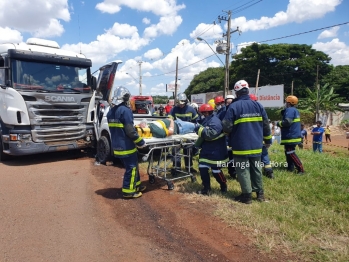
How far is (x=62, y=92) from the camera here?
7.65 meters

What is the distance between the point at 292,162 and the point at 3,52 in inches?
278

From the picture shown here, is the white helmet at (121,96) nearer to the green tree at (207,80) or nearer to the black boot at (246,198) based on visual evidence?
the black boot at (246,198)

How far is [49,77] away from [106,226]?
504cm

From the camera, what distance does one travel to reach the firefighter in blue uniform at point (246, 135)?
171 inches

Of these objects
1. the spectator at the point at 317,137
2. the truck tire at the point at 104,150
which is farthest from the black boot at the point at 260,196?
the spectator at the point at 317,137

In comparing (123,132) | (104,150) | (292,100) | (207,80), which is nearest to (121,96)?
(123,132)

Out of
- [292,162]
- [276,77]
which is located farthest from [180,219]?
[276,77]

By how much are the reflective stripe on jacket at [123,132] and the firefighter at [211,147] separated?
1009 mm

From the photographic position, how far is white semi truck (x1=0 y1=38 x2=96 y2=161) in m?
6.99

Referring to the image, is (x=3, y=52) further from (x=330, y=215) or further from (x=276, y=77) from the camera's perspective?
(x=276, y=77)

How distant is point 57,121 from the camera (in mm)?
7594

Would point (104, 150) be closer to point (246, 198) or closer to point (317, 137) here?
point (246, 198)

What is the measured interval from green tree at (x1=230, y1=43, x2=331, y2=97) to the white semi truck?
30.6 m

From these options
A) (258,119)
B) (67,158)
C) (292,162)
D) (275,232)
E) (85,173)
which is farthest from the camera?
(67,158)
